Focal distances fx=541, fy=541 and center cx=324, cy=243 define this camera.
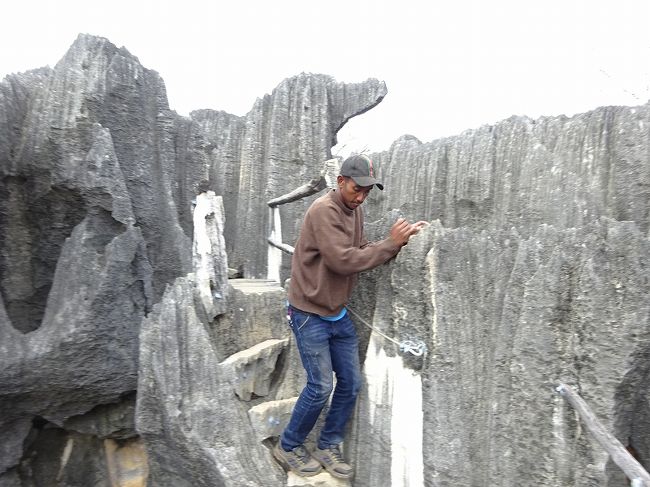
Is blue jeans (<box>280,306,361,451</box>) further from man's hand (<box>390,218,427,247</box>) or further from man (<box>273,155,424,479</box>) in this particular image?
man's hand (<box>390,218,427,247</box>)

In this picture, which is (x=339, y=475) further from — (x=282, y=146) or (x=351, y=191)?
(x=282, y=146)

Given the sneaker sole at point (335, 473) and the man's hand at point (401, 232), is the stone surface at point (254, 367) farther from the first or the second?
the man's hand at point (401, 232)

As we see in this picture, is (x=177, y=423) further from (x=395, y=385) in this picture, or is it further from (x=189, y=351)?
(x=395, y=385)

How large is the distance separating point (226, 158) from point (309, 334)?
12.0 ft

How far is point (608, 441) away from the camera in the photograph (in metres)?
1.97

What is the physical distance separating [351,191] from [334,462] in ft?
4.80

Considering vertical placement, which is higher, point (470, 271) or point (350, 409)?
point (470, 271)

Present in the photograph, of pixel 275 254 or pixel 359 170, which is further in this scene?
Result: pixel 275 254

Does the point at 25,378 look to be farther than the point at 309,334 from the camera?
Yes

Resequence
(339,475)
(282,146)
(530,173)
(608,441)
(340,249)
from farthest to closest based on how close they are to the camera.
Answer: (282,146) < (530,173) < (339,475) < (340,249) < (608,441)

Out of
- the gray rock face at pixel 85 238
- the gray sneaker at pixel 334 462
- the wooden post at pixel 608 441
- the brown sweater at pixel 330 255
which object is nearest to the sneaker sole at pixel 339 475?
the gray sneaker at pixel 334 462

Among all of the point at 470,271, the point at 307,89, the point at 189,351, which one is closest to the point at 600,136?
the point at 470,271

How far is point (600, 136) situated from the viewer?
2768 millimetres

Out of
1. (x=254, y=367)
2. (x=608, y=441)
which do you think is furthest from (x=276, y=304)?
(x=608, y=441)
